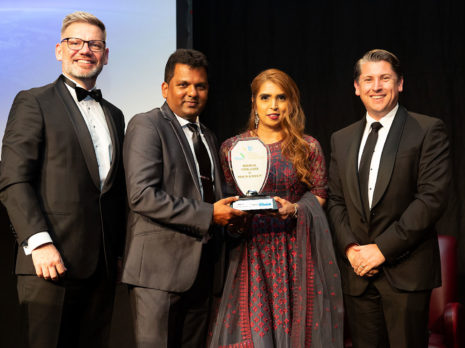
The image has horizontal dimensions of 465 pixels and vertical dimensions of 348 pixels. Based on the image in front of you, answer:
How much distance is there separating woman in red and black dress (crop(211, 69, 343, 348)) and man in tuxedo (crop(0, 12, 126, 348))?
0.55m

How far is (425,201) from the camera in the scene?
210 centimetres

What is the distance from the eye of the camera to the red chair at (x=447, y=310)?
241cm

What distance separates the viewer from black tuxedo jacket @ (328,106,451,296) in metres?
2.09

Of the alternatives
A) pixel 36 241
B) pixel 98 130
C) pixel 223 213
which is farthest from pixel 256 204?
pixel 36 241

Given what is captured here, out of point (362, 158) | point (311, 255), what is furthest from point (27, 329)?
point (362, 158)

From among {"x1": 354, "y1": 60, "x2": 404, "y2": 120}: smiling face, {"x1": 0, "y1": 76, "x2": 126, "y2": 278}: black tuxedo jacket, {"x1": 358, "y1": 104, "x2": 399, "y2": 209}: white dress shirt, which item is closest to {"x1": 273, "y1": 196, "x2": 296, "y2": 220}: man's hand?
{"x1": 358, "y1": 104, "x2": 399, "y2": 209}: white dress shirt

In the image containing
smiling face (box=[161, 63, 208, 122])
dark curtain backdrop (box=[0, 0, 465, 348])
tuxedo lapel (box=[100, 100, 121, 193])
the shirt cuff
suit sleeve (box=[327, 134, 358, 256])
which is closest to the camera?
the shirt cuff

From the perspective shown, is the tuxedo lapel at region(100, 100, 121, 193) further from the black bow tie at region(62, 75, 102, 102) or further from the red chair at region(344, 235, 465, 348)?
the red chair at region(344, 235, 465, 348)

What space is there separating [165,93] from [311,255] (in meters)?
0.97

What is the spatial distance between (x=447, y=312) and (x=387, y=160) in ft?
2.89

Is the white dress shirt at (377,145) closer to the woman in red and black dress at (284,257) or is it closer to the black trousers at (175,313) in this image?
the woman in red and black dress at (284,257)

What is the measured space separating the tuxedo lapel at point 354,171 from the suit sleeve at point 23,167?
129 centimetres

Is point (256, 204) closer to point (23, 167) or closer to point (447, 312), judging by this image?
point (23, 167)

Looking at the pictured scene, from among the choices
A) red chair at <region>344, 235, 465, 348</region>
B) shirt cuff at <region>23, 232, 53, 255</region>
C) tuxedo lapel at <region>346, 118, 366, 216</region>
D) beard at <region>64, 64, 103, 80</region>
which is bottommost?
red chair at <region>344, 235, 465, 348</region>
